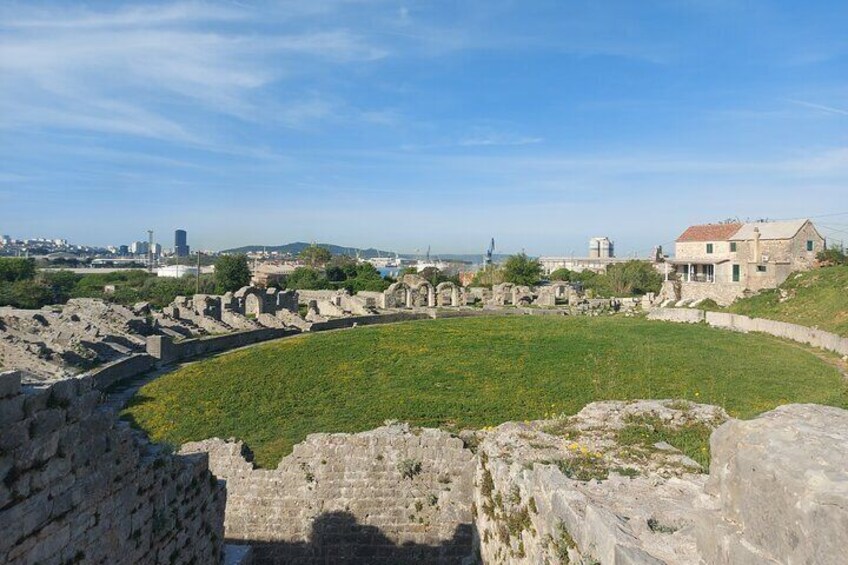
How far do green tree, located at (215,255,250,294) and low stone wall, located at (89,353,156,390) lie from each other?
4224 centimetres

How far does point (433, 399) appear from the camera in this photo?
56.9 ft

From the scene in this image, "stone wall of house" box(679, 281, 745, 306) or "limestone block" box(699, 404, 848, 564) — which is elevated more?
"limestone block" box(699, 404, 848, 564)

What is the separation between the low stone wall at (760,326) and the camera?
84.5 feet

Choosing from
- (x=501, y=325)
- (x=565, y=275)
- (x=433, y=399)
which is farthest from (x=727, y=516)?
(x=565, y=275)

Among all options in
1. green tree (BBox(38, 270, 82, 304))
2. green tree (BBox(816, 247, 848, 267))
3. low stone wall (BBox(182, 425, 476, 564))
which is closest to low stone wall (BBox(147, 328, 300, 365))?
low stone wall (BBox(182, 425, 476, 564))

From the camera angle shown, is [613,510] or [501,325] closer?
[613,510]

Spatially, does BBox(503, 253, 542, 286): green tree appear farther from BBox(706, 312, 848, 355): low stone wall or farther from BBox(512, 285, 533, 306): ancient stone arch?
BBox(706, 312, 848, 355): low stone wall

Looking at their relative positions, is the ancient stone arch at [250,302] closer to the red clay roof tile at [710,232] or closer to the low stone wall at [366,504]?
the low stone wall at [366,504]

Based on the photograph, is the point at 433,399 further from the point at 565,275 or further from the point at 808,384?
the point at 565,275

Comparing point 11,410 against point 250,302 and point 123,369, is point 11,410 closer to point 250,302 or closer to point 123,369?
point 123,369

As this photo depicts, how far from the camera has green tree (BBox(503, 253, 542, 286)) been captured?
6812cm

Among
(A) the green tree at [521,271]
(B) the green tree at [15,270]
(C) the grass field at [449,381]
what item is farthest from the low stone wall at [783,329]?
(B) the green tree at [15,270]

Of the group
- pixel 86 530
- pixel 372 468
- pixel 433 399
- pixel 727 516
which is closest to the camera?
pixel 727 516

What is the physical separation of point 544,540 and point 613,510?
0.85 meters
